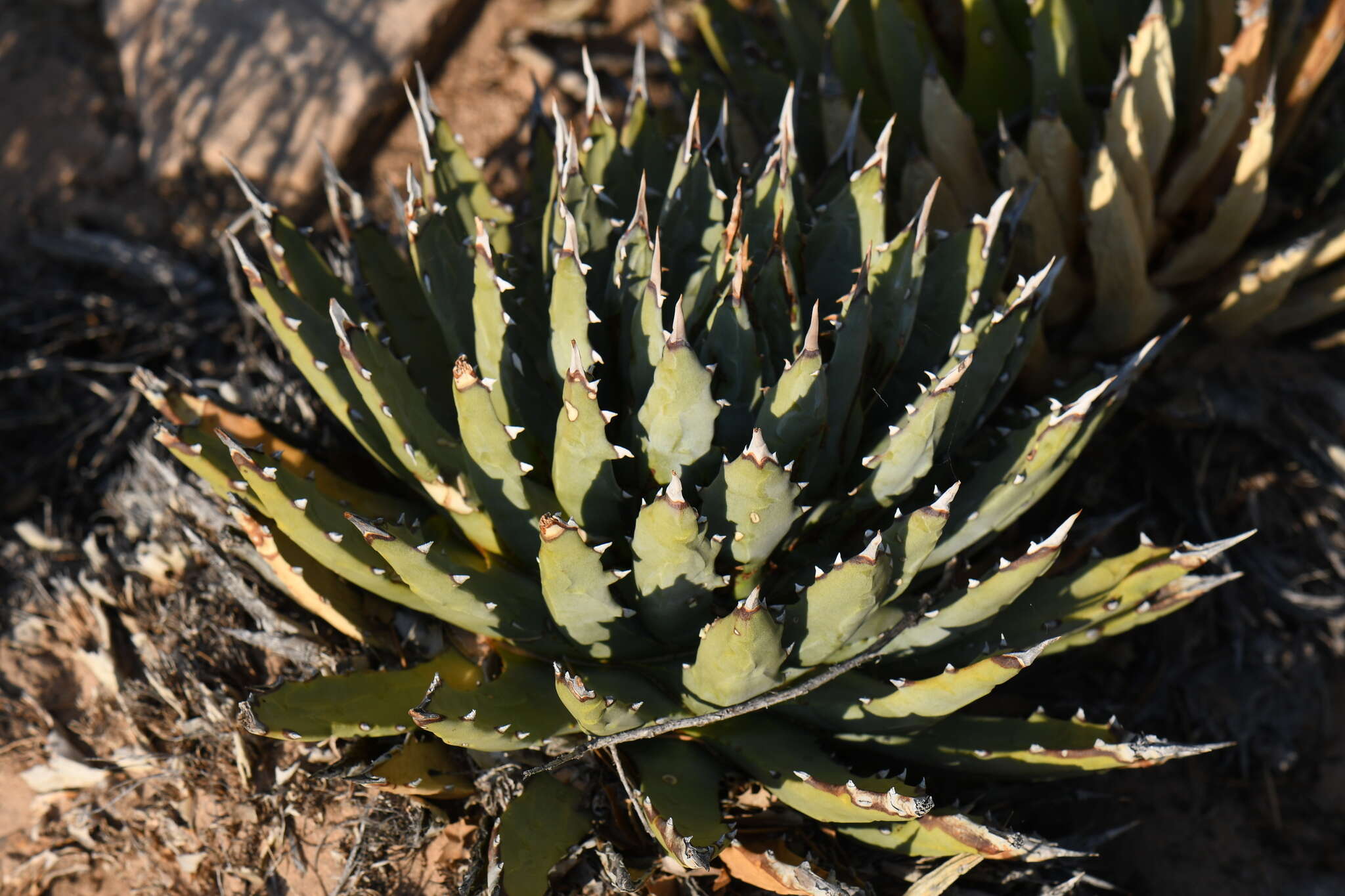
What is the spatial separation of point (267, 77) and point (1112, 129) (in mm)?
3170

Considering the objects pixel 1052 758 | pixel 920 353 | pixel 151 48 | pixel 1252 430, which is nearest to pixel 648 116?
pixel 920 353

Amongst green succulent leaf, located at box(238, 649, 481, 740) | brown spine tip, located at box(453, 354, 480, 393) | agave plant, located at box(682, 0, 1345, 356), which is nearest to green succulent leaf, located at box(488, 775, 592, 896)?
green succulent leaf, located at box(238, 649, 481, 740)

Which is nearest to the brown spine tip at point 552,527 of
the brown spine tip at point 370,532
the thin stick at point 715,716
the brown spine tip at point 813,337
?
the brown spine tip at point 370,532

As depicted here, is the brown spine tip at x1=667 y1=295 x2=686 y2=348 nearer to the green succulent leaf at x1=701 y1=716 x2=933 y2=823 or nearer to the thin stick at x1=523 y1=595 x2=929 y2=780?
the thin stick at x1=523 y1=595 x2=929 y2=780

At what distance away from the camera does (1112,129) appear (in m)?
2.64

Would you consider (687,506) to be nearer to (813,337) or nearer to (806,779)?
(813,337)

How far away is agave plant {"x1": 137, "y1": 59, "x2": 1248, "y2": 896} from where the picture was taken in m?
1.86

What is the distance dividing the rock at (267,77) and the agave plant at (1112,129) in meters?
1.61

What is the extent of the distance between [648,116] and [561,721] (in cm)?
150

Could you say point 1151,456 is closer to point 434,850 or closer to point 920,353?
point 920,353

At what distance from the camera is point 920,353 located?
2.30 metres

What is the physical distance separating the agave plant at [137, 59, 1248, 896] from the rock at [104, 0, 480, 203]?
1.82 meters

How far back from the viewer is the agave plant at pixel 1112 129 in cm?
264

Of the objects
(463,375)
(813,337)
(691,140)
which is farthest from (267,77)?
(813,337)
